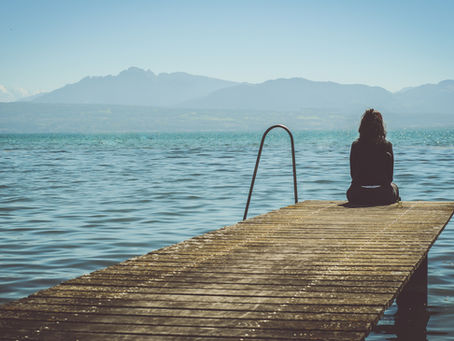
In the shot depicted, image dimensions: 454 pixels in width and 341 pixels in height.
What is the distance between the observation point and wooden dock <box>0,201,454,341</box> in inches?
155

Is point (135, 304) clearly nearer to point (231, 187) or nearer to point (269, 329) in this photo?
point (269, 329)

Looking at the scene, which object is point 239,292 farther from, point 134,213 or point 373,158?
point 134,213

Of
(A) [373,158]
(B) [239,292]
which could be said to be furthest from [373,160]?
(B) [239,292]

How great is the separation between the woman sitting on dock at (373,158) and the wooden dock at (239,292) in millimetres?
2209

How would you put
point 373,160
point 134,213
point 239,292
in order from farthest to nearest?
point 134,213, point 373,160, point 239,292

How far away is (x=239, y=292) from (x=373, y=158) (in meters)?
5.50

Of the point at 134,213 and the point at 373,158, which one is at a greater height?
the point at 373,158

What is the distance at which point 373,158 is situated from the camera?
967cm

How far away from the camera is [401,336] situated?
6.85 m

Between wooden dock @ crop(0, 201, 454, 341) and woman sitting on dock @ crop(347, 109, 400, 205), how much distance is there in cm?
221

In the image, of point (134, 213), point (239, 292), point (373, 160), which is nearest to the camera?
point (239, 292)

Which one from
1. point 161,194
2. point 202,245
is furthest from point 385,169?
point 161,194

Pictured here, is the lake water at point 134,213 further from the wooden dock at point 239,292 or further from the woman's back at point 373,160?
the woman's back at point 373,160

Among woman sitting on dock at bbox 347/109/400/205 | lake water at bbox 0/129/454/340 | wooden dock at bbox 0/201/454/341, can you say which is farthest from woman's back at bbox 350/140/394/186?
wooden dock at bbox 0/201/454/341
